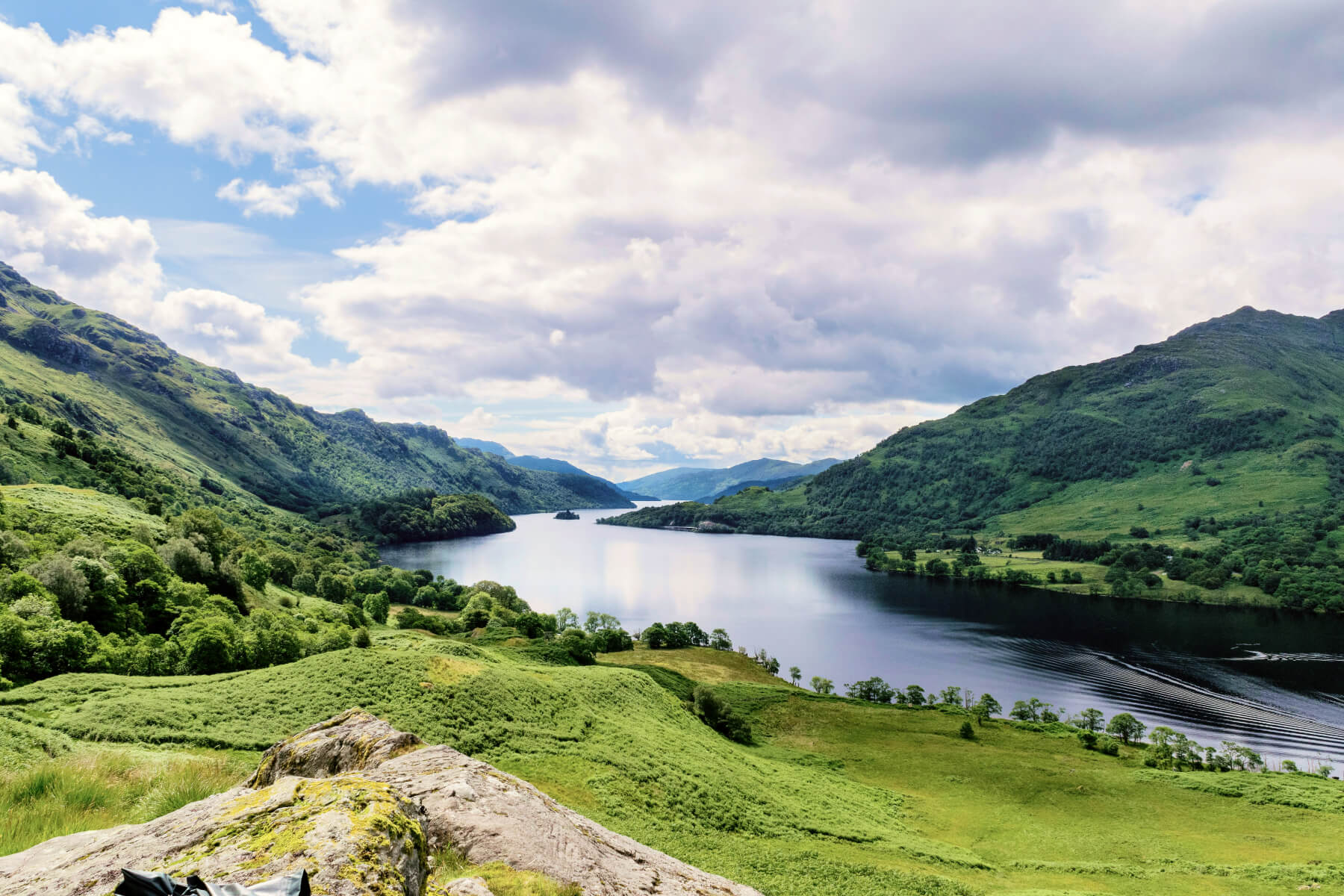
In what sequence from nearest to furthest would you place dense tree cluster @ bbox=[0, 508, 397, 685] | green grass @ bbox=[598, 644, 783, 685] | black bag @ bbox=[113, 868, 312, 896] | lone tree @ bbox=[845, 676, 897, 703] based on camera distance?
black bag @ bbox=[113, 868, 312, 896], dense tree cluster @ bbox=[0, 508, 397, 685], lone tree @ bbox=[845, 676, 897, 703], green grass @ bbox=[598, 644, 783, 685]

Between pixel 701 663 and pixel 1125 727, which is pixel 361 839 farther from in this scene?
pixel 701 663

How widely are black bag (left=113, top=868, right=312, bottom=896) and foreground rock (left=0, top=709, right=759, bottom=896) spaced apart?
129 cm

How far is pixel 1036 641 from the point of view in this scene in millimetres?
116688

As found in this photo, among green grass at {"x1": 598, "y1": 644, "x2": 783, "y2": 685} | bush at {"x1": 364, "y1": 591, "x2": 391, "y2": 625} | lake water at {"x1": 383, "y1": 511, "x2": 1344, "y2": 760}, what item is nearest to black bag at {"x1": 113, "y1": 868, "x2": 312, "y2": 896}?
green grass at {"x1": 598, "y1": 644, "x2": 783, "y2": 685}

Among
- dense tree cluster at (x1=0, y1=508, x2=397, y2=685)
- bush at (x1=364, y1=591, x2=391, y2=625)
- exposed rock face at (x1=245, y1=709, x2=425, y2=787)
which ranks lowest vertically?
bush at (x1=364, y1=591, x2=391, y2=625)

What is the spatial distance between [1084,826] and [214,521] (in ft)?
364

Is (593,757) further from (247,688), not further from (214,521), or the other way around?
(214,521)

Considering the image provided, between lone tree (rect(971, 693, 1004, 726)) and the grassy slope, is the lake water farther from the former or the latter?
the grassy slope

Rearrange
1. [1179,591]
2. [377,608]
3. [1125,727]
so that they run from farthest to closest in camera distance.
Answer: [1179,591] < [377,608] < [1125,727]

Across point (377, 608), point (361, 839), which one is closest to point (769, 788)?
point (361, 839)

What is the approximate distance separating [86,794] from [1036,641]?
138 m

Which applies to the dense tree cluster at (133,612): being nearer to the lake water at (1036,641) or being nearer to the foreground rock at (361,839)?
the foreground rock at (361,839)

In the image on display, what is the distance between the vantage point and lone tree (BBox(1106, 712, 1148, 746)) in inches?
2640

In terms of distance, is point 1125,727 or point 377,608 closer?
point 1125,727
